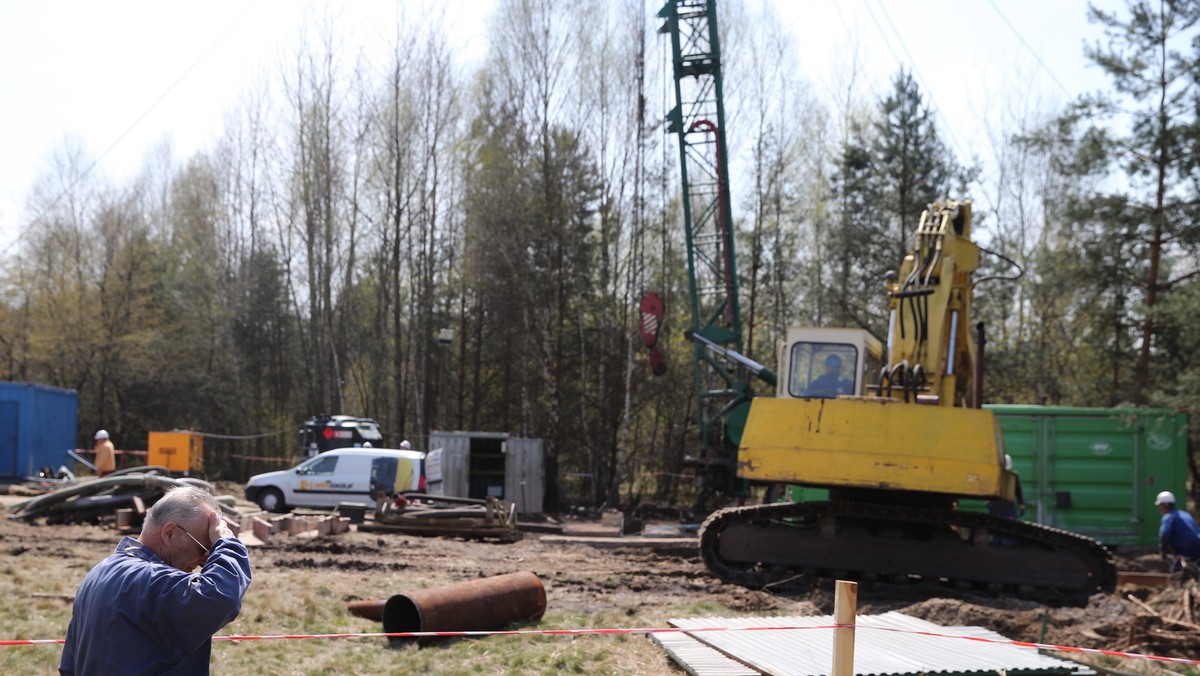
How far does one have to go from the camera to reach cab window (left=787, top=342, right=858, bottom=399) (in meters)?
14.1

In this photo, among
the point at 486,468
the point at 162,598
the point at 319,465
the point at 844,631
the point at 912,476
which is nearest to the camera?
the point at 162,598

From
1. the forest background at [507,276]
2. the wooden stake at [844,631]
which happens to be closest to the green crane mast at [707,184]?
the forest background at [507,276]

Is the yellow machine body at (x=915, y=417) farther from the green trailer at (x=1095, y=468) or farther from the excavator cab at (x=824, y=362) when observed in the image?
the green trailer at (x=1095, y=468)

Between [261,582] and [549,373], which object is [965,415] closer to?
[261,582]

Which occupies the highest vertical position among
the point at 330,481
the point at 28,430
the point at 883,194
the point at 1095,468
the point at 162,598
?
the point at 883,194

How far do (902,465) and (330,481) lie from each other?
14307 millimetres

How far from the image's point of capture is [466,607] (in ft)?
29.6

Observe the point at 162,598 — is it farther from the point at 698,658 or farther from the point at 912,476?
the point at 912,476

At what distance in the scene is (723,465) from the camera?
24609 mm

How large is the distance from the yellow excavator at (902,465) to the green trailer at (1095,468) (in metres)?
7.02

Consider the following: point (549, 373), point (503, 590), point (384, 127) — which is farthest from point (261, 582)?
point (384, 127)

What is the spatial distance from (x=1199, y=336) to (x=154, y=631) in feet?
54.3

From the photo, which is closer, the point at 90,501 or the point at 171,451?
the point at 90,501

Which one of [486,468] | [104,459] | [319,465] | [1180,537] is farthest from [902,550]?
[486,468]
